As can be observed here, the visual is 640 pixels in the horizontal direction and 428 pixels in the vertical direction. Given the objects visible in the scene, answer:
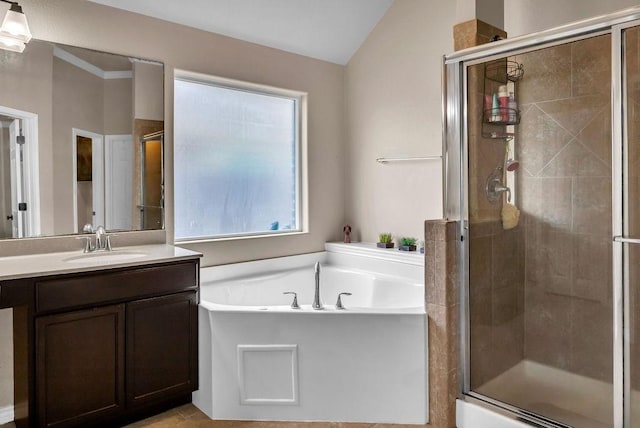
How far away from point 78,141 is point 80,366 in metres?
1.26

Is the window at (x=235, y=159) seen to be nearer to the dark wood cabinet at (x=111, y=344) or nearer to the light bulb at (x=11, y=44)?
the dark wood cabinet at (x=111, y=344)

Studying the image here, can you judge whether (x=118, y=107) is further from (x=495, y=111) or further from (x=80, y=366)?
(x=495, y=111)

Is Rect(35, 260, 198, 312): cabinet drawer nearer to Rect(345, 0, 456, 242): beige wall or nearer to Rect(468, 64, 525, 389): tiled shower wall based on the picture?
Rect(468, 64, 525, 389): tiled shower wall

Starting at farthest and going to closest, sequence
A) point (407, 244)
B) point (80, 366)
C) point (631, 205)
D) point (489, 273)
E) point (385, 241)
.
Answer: point (385, 241) → point (407, 244) → point (489, 273) → point (80, 366) → point (631, 205)

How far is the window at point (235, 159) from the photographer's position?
3232mm

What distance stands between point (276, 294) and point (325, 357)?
106cm

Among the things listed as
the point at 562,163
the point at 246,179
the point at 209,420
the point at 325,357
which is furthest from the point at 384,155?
the point at 209,420

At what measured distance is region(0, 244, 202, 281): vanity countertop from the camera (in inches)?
82.1

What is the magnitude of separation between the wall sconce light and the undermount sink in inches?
44.6

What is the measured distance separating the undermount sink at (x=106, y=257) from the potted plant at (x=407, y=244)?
184 cm

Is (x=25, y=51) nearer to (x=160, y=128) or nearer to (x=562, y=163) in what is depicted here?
(x=160, y=128)

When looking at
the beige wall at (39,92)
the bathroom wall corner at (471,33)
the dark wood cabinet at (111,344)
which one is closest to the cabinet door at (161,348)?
the dark wood cabinet at (111,344)

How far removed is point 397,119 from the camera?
→ 3.67 metres

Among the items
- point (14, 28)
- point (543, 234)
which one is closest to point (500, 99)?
point (543, 234)
